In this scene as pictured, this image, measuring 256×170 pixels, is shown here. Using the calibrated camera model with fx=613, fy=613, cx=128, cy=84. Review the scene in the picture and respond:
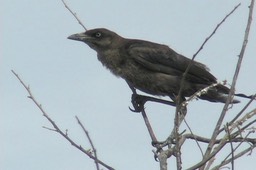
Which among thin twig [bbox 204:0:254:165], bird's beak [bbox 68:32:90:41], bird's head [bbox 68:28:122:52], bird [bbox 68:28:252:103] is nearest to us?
thin twig [bbox 204:0:254:165]

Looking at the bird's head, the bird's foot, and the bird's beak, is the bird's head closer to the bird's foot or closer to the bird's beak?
the bird's beak

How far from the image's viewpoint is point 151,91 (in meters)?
8.48

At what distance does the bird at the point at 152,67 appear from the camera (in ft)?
27.7

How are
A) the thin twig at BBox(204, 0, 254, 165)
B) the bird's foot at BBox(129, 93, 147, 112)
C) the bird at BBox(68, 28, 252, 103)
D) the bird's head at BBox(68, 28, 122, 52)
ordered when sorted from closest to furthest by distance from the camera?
the thin twig at BBox(204, 0, 254, 165)
the bird's foot at BBox(129, 93, 147, 112)
the bird at BBox(68, 28, 252, 103)
the bird's head at BBox(68, 28, 122, 52)

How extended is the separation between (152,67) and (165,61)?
293mm

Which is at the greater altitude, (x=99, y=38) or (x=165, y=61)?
(x=99, y=38)

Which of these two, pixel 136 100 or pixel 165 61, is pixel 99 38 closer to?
pixel 165 61

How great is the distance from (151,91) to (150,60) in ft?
1.86

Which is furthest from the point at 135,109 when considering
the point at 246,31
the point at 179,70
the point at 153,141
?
the point at 246,31

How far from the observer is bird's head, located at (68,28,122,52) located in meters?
8.98

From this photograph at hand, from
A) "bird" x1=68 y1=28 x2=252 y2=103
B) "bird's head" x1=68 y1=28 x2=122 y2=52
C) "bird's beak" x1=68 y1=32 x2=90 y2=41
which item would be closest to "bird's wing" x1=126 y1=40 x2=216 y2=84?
"bird" x1=68 y1=28 x2=252 y2=103

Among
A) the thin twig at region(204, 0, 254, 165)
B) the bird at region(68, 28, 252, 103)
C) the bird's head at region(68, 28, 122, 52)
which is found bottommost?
the thin twig at region(204, 0, 254, 165)

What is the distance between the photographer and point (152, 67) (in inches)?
344

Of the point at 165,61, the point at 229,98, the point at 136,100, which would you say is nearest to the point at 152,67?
the point at 165,61
